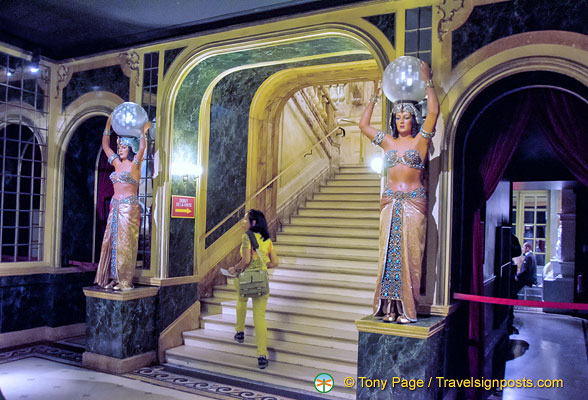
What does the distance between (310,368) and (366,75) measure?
4.40 metres

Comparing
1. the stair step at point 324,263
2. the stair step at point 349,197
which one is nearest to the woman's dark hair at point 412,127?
the stair step at point 324,263

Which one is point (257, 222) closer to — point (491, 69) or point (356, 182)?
point (491, 69)

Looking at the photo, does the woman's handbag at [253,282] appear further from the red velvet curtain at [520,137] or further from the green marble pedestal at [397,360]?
the red velvet curtain at [520,137]

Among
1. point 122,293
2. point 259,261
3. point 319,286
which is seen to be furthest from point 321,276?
point 122,293

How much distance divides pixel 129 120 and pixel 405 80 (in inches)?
131

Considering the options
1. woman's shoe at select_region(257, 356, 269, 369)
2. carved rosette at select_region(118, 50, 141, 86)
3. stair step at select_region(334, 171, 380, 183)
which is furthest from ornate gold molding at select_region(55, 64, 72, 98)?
stair step at select_region(334, 171, 380, 183)

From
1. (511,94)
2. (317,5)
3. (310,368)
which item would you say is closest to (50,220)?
(310,368)

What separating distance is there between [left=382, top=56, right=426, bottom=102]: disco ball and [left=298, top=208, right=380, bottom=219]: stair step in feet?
13.9

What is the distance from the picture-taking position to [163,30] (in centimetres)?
672

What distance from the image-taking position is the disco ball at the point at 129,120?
6062mm

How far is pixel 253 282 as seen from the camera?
577cm

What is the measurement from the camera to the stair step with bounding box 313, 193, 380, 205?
9234mm

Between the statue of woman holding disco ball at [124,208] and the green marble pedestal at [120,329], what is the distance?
18 cm

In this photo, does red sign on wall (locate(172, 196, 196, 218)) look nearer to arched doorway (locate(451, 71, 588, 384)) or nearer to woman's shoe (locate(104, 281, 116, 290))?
woman's shoe (locate(104, 281, 116, 290))
